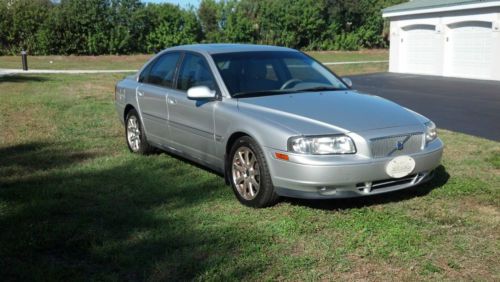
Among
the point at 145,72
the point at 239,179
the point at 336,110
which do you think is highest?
the point at 145,72

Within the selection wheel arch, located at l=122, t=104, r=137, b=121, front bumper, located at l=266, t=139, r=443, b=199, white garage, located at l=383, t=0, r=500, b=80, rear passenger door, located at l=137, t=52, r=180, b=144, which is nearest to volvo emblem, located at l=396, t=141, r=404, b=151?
front bumper, located at l=266, t=139, r=443, b=199

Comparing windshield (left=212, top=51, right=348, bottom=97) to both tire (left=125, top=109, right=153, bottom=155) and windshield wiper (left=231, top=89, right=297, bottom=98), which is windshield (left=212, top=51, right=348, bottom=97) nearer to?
windshield wiper (left=231, top=89, right=297, bottom=98)

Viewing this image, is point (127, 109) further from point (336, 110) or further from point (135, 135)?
point (336, 110)

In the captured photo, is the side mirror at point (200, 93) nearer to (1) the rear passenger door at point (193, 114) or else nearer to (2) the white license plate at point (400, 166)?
(1) the rear passenger door at point (193, 114)

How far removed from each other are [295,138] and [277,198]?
2.21 feet

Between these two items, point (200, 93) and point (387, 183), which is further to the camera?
point (200, 93)

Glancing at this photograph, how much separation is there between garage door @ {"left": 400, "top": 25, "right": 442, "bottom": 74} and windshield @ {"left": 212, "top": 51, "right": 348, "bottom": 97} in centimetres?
1850

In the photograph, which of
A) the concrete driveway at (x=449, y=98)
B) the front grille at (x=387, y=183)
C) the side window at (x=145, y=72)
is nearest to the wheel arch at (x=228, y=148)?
the front grille at (x=387, y=183)

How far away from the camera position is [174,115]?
6551 mm

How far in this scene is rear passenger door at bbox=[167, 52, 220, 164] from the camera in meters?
5.93

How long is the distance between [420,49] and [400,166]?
2127 centimetres

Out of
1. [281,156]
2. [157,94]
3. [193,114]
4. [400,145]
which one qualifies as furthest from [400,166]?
[157,94]

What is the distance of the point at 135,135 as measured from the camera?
25.3 ft

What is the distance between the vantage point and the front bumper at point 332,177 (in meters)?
4.76
